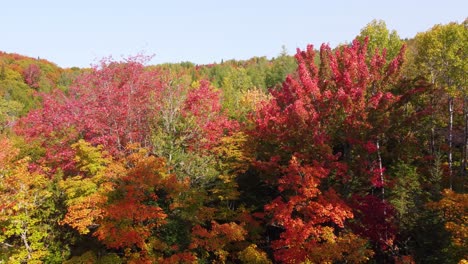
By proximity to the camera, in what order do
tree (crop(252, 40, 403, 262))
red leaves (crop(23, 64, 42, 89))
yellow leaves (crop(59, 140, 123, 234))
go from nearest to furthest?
tree (crop(252, 40, 403, 262)) → yellow leaves (crop(59, 140, 123, 234)) → red leaves (crop(23, 64, 42, 89))

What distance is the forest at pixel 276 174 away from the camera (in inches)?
708

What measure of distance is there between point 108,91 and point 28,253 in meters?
12.5

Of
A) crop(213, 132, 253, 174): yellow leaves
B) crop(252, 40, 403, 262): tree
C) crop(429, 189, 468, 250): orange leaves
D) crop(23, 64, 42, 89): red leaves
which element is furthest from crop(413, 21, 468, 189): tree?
crop(23, 64, 42, 89): red leaves

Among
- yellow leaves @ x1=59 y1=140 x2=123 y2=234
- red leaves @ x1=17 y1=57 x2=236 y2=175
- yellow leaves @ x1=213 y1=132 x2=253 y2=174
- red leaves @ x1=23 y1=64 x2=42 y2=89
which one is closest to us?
yellow leaves @ x1=59 y1=140 x2=123 y2=234

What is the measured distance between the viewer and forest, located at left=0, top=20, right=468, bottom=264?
1798 cm

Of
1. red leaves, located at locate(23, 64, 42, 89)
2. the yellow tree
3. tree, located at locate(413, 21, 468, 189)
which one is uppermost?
red leaves, located at locate(23, 64, 42, 89)

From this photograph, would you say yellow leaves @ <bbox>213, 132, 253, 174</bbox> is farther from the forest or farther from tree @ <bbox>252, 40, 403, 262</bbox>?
tree @ <bbox>252, 40, 403, 262</bbox>

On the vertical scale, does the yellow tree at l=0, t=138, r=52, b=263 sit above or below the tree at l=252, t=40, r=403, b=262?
below

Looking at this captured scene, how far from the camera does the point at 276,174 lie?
846 inches

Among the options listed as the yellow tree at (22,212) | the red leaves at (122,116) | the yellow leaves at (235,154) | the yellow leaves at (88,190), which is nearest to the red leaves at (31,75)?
the red leaves at (122,116)

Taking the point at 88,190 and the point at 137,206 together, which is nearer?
the point at 137,206

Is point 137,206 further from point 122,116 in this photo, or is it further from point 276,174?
point 122,116

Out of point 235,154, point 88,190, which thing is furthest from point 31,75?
point 235,154

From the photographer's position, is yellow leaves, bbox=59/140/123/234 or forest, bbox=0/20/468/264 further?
yellow leaves, bbox=59/140/123/234
